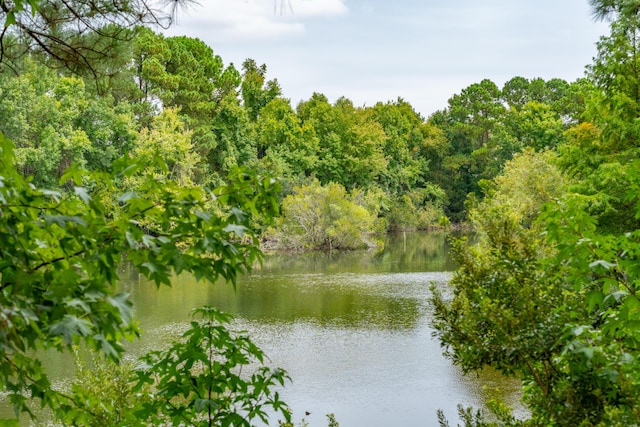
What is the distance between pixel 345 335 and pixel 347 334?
0.30 ft

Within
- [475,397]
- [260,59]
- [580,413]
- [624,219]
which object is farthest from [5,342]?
[260,59]

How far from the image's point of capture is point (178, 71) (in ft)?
104

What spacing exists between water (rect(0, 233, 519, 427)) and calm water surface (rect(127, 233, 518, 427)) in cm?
2

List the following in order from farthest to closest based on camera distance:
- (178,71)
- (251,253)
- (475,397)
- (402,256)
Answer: (178,71)
(402,256)
(475,397)
(251,253)

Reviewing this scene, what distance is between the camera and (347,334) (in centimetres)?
A: 1359

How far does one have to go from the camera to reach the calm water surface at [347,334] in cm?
960

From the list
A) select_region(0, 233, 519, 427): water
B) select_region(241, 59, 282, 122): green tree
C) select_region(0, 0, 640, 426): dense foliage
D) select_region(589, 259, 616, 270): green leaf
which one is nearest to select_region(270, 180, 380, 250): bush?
select_region(0, 233, 519, 427): water

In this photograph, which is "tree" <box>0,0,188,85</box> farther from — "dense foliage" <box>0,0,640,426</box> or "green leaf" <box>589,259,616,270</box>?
"green leaf" <box>589,259,616,270</box>

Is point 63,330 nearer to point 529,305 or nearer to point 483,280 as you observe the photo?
point 529,305

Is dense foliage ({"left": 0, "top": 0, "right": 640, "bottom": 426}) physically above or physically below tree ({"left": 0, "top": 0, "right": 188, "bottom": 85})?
below

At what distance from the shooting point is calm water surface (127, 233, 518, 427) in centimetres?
960

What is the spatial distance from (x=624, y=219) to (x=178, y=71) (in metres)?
25.1

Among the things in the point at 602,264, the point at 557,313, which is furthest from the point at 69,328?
the point at 557,313

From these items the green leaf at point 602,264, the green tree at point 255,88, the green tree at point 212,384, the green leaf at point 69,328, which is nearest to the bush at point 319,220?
the green tree at point 255,88
